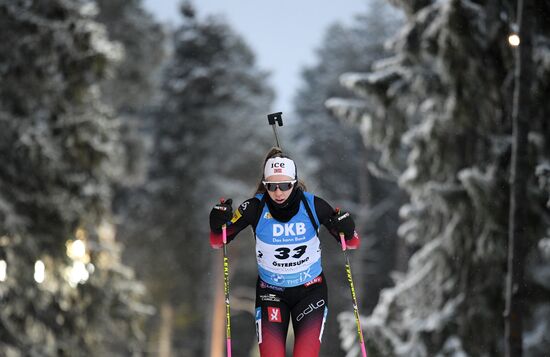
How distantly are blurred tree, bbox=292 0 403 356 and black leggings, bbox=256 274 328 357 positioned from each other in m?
25.9

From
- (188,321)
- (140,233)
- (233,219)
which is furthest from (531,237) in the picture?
(188,321)

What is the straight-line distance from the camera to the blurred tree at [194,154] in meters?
27.4

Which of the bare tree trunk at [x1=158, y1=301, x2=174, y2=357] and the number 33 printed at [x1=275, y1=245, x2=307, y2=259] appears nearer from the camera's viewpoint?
the number 33 printed at [x1=275, y1=245, x2=307, y2=259]

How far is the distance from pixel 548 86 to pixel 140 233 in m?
21.4

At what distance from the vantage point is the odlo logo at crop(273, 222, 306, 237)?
559cm

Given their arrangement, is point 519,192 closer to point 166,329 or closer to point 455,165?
point 455,165

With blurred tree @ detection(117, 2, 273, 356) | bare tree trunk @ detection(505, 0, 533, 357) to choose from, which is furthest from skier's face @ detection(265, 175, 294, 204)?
blurred tree @ detection(117, 2, 273, 356)

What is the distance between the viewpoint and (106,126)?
13383 millimetres

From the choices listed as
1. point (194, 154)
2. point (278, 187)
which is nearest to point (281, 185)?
point (278, 187)

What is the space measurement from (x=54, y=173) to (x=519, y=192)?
8.02 metres

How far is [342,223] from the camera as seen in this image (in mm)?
5570

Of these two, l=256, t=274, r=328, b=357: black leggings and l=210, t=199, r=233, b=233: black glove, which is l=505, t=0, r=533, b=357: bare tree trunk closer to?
l=256, t=274, r=328, b=357: black leggings

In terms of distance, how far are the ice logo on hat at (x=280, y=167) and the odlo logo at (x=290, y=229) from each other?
0.37 meters

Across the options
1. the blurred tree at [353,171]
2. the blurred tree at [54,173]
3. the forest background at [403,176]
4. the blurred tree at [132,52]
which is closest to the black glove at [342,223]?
the forest background at [403,176]
